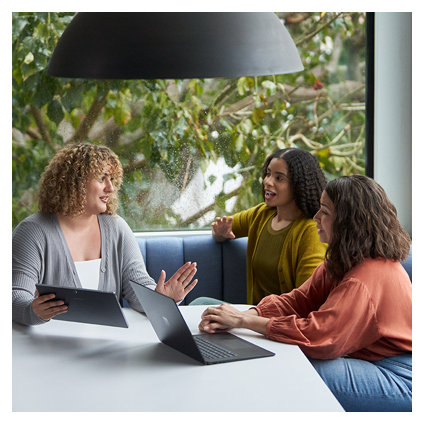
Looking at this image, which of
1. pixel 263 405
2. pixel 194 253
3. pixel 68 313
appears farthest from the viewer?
pixel 194 253

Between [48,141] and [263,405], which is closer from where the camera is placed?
[263,405]

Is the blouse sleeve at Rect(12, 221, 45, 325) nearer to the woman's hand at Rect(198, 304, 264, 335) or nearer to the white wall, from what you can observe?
the woman's hand at Rect(198, 304, 264, 335)

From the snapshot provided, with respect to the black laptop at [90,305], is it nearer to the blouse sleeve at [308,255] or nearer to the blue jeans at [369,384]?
the blue jeans at [369,384]

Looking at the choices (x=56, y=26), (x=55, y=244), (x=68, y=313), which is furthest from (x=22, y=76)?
(x=68, y=313)

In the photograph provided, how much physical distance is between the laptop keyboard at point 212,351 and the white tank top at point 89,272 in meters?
0.70

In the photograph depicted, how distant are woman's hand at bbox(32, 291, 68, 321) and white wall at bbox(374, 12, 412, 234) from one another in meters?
2.02

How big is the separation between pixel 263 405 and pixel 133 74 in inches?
34.1

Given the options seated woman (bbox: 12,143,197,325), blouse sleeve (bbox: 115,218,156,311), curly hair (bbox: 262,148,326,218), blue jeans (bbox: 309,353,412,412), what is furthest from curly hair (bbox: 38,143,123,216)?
blue jeans (bbox: 309,353,412,412)

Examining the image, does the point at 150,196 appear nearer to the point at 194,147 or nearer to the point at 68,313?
the point at 194,147

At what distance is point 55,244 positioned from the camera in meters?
2.31

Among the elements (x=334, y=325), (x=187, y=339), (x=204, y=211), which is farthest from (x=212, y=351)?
(x=204, y=211)

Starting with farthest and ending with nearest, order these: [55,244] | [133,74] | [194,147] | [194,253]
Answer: [194,147] < [194,253] < [55,244] < [133,74]

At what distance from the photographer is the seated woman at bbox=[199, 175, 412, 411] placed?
6.02ft

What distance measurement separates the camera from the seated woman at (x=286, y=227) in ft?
8.88
